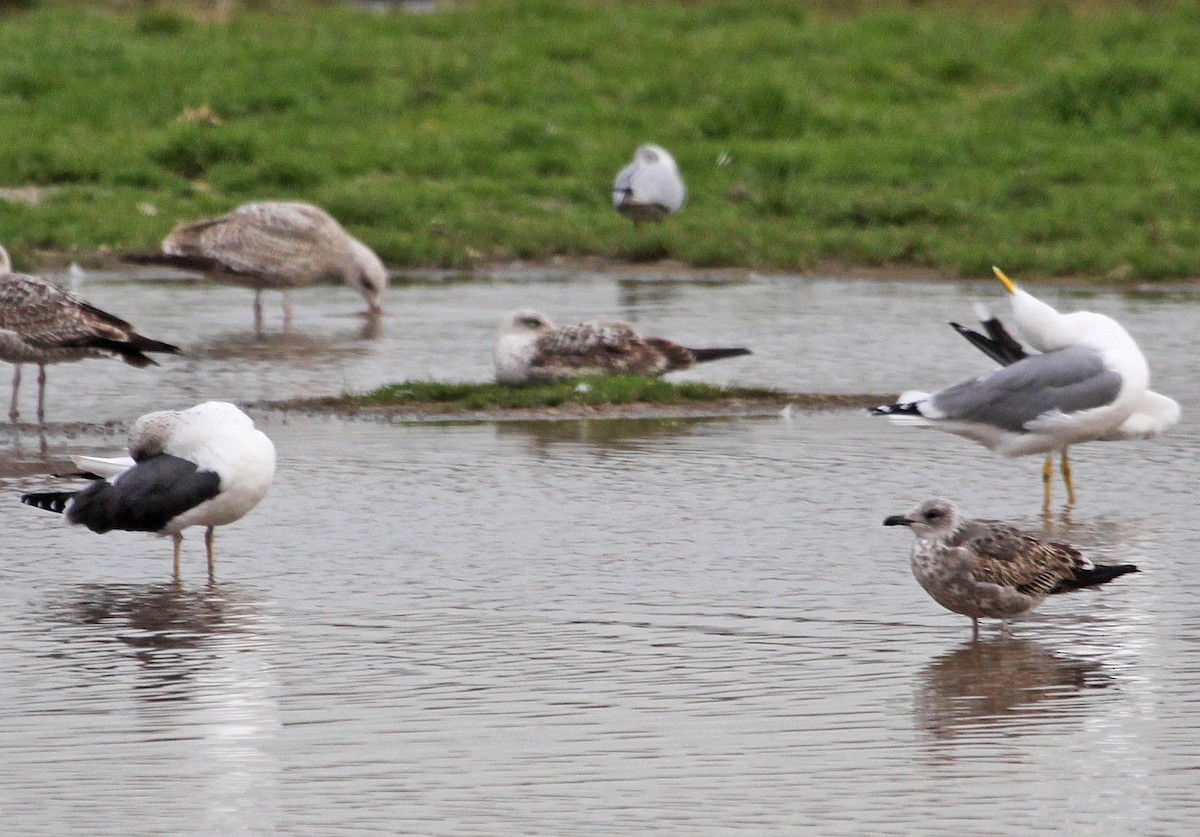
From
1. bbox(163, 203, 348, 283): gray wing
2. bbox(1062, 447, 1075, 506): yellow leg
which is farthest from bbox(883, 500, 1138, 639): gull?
bbox(163, 203, 348, 283): gray wing

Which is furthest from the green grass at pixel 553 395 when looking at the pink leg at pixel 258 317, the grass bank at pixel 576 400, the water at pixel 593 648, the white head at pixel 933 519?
the white head at pixel 933 519

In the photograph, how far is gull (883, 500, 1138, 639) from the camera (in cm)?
700

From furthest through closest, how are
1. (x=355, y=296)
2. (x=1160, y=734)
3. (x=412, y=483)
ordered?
(x=355, y=296), (x=412, y=483), (x=1160, y=734)

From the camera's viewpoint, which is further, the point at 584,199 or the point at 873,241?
the point at 584,199

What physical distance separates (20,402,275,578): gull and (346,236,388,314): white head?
8046 millimetres

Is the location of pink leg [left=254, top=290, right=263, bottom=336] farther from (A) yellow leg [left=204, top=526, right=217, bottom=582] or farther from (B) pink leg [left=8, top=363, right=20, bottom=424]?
(A) yellow leg [left=204, top=526, right=217, bottom=582]

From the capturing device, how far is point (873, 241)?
61.7 feet

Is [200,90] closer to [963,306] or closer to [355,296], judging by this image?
[355,296]

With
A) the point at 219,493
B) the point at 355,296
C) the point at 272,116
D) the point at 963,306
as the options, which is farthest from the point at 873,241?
the point at 219,493

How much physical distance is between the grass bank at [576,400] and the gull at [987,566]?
4662mm

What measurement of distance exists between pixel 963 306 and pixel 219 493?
9.41 m

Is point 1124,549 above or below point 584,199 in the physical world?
below

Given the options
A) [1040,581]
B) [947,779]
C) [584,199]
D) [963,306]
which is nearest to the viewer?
[947,779]

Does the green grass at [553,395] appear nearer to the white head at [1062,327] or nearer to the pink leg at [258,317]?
the white head at [1062,327]
